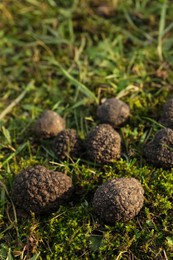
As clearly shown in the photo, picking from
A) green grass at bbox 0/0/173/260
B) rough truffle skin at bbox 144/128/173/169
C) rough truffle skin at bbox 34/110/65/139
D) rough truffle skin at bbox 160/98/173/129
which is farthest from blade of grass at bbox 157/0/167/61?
rough truffle skin at bbox 34/110/65/139

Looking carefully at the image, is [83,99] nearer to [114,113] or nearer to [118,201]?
[114,113]

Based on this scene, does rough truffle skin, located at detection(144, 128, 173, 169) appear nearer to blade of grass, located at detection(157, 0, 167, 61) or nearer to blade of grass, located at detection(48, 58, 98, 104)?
blade of grass, located at detection(48, 58, 98, 104)

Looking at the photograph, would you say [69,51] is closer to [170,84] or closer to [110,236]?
[170,84]

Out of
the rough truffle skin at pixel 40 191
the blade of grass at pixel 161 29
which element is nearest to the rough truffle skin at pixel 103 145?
the rough truffle skin at pixel 40 191

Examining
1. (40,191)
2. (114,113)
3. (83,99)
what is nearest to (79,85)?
(83,99)

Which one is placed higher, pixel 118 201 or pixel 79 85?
pixel 79 85

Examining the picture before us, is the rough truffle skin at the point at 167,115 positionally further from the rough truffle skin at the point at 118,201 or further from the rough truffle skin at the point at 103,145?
the rough truffle skin at the point at 118,201
